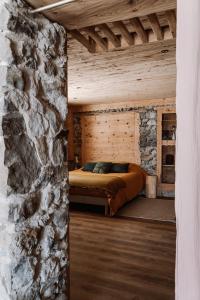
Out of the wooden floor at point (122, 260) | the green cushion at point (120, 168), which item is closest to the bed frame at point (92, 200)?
the wooden floor at point (122, 260)

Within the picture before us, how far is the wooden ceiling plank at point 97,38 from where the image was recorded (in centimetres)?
221

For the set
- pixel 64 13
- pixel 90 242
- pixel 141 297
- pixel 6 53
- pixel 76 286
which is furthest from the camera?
pixel 90 242

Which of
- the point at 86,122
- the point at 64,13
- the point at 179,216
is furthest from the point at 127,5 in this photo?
the point at 86,122

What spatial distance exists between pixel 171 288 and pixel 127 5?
2.39 m

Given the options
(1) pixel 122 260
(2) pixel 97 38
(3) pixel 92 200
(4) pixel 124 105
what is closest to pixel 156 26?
(2) pixel 97 38

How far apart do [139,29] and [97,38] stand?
409 mm

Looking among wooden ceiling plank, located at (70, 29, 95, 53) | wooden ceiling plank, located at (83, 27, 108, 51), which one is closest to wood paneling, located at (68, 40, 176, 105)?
wooden ceiling plank, located at (70, 29, 95, 53)

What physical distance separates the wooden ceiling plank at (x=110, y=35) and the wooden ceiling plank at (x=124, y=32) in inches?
3.7

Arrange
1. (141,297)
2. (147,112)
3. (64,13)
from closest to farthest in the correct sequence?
1. (64,13)
2. (141,297)
3. (147,112)

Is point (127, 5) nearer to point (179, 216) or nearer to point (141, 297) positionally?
point (179, 216)

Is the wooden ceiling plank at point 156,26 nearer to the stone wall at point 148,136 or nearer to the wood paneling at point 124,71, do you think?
the wood paneling at point 124,71

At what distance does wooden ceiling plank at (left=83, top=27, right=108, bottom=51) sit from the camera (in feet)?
7.24

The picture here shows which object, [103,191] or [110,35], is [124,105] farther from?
[110,35]

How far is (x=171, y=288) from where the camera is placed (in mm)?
2416
